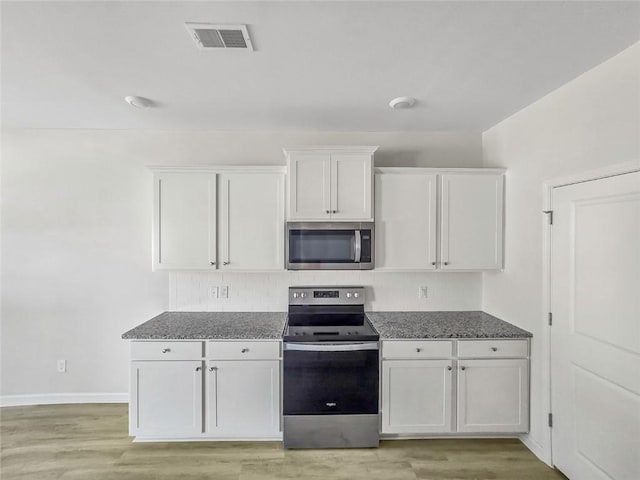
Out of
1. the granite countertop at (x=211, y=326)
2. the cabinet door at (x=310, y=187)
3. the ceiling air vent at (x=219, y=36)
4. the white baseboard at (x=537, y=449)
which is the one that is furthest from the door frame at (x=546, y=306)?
the ceiling air vent at (x=219, y=36)

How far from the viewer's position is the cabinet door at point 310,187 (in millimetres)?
2582

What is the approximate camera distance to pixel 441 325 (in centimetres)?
257

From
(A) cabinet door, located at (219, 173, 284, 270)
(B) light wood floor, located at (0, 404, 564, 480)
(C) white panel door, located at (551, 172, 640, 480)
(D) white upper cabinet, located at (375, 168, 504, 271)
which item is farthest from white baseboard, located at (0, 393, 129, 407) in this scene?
(C) white panel door, located at (551, 172, 640, 480)

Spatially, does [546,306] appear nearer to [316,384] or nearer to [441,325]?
[441,325]

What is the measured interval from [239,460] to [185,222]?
6.03 ft

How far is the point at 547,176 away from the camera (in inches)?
86.6

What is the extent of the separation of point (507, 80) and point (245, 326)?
2528 millimetres

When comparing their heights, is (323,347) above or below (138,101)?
below

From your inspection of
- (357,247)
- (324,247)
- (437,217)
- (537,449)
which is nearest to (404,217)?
(437,217)

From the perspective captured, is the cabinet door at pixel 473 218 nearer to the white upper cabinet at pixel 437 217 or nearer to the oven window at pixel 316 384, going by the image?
the white upper cabinet at pixel 437 217

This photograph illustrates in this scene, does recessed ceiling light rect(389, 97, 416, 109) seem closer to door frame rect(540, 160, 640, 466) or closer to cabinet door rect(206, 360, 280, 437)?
door frame rect(540, 160, 640, 466)

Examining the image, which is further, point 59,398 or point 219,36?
point 59,398

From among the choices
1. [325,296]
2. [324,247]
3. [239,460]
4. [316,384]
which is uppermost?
[324,247]

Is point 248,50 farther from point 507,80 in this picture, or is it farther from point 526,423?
point 526,423
